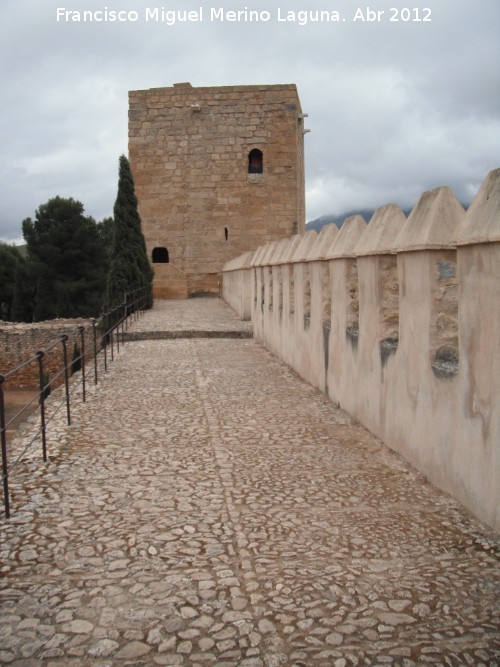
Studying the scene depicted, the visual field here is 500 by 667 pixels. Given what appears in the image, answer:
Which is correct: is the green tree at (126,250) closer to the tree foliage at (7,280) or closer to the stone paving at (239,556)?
the stone paving at (239,556)

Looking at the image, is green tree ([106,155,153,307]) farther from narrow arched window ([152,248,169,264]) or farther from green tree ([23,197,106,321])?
green tree ([23,197,106,321])

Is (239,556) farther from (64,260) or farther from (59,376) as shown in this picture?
(64,260)

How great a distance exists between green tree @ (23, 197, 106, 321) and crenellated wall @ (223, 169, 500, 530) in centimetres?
2537

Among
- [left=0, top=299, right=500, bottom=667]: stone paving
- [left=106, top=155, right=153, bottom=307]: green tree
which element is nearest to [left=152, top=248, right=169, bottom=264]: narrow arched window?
[left=106, top=155, right=153, bottom=307]: green tree

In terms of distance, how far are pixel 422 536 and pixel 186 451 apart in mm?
2151

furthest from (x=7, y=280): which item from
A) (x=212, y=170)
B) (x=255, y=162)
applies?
(x=255, y=162)

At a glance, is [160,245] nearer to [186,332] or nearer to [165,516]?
[186,332]

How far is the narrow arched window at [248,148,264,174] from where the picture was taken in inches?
971

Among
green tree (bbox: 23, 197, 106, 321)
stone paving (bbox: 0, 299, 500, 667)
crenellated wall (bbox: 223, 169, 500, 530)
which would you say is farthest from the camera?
green tree (bbox: 23, 197, 106, 321)

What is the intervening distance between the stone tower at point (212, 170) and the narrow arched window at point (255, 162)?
4cm

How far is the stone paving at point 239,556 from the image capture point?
8.23ft

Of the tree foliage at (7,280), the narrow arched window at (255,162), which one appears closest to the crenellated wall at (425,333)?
the narrow arched window at (255,162)

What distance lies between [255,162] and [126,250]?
334 inches

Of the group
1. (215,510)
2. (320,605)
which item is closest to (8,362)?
(215,510)
